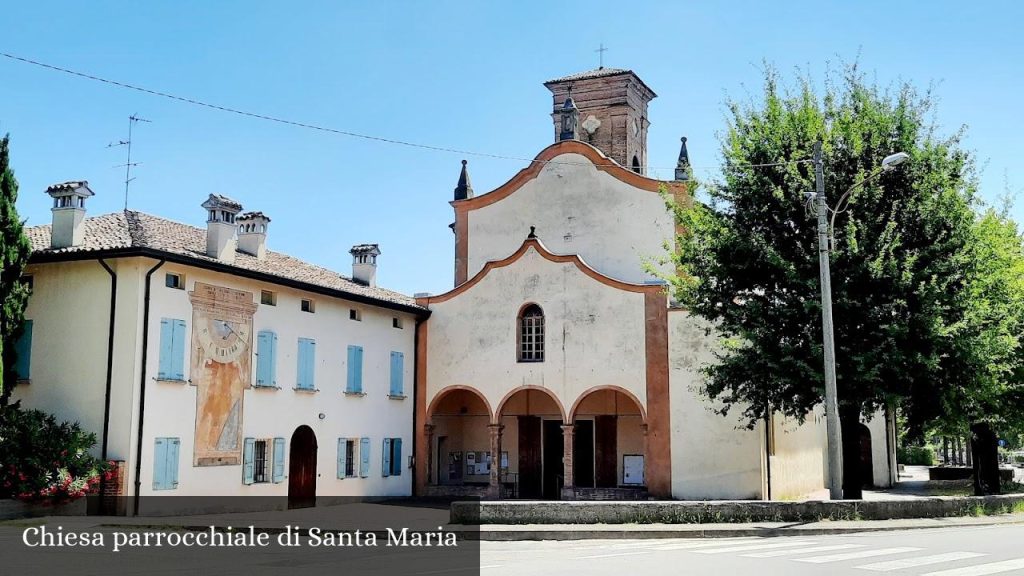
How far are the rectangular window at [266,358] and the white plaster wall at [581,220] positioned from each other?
10.4 m

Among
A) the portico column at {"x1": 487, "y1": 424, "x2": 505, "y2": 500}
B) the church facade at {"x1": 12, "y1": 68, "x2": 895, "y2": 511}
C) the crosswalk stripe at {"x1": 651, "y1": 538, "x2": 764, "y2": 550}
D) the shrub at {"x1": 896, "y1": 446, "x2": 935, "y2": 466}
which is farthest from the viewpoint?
the shrub at {"x1": 896, "y1": 446, "x2": 935, "y2": 466}

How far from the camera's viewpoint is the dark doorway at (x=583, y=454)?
31391mm

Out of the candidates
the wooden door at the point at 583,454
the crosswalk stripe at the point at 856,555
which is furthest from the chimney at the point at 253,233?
the crosswalk stripe at the point at 856,555

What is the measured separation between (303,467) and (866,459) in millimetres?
22937

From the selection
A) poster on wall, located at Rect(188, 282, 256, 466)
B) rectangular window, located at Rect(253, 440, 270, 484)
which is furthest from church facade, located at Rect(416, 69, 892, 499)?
poster on wall, located at Rect(188, 282, 256, 466)

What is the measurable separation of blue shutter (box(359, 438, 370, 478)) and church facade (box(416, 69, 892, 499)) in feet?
Answer: 8.18

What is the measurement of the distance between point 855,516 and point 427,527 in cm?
868

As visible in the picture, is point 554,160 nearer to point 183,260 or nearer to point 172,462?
point 183,260

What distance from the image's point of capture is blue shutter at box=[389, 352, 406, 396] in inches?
1190

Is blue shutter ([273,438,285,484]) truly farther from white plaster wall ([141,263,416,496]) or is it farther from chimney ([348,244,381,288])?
Answer: chimney ([348,244,381,288])

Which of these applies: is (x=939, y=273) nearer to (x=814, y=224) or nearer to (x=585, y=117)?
(x=814, y=224)

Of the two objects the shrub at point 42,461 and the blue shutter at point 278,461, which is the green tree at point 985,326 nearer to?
the blue shutter at point 278,461

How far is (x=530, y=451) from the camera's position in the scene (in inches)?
1260

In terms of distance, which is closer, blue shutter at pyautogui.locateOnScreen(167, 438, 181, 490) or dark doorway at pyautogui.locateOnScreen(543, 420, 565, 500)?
blue shutter at pyautogui.locateOnScreen(167, 438, 181, 490)
